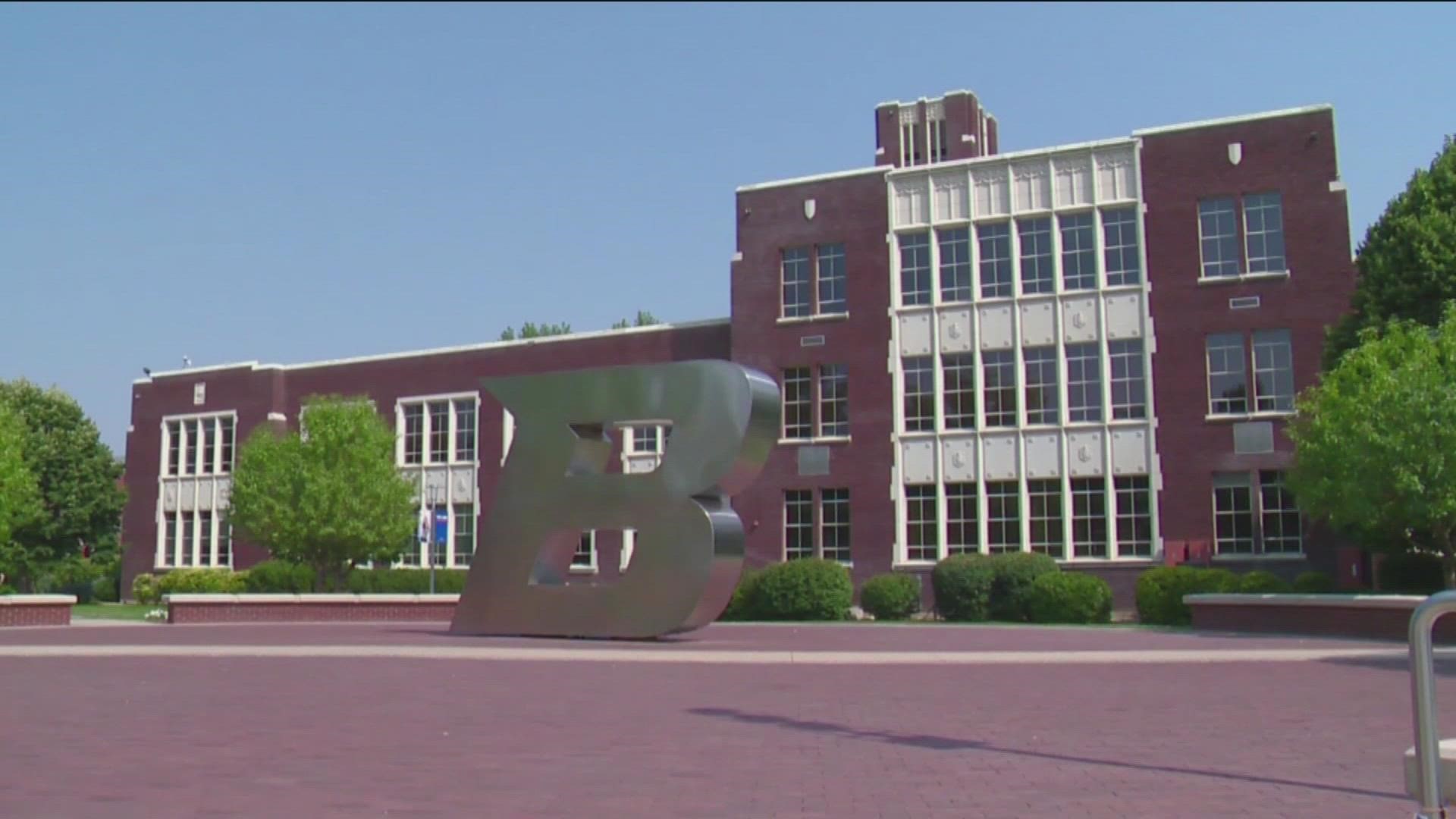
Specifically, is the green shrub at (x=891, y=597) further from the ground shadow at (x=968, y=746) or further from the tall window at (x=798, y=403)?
the ground shadow at (x=968, y=746)

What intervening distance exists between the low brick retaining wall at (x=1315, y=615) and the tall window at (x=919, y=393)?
12692 millimetres

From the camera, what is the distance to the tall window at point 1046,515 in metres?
39.8

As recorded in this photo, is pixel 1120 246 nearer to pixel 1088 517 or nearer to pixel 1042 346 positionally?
pixel 1042 346

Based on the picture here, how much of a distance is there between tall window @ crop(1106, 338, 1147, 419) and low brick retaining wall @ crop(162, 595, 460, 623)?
62.8 feet

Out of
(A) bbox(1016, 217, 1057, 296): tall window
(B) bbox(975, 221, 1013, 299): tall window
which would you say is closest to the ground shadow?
A: (A) bbox(1016, 217, 1057, 296): tall window

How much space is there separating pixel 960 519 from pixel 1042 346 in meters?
5.55

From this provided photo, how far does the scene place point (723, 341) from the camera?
4591cm

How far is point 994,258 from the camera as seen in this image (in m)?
41.4

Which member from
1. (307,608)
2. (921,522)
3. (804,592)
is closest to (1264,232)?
(921,522)

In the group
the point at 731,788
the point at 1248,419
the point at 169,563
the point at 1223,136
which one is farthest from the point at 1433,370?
the point at 169,563

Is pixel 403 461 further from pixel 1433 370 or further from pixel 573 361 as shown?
pixel 1433 370

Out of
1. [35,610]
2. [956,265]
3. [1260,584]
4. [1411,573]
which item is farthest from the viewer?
[956,265]

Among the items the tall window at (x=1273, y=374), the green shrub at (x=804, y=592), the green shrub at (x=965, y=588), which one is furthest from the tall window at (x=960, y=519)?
the tall window at (x=1273, y=374)

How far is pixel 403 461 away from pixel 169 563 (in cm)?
1217
